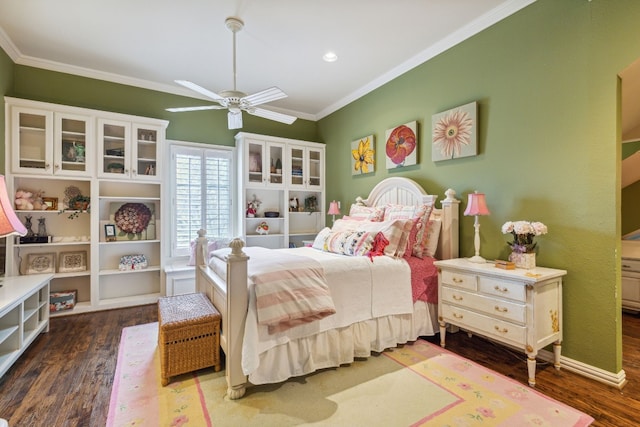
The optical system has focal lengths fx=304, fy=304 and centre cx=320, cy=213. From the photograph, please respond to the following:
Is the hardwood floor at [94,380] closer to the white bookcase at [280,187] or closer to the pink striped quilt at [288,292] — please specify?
the pink striped quilt at [288,292]

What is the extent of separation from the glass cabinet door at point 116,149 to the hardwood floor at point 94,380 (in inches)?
72.4

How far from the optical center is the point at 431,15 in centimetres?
279

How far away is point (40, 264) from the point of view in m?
3.56

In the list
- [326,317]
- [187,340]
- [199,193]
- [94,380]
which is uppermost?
[199,193]

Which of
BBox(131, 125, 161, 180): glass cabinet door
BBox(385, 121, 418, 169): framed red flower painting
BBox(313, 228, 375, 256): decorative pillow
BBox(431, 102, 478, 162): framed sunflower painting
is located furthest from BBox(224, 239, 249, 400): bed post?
BBox(131, 125, 161, 180): glass cabinet door

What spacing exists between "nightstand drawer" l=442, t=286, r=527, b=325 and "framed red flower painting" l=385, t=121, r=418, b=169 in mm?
1635

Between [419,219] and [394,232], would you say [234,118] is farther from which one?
[419,219]

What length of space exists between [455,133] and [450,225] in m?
0.95

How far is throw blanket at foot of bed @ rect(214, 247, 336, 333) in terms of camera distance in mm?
1968

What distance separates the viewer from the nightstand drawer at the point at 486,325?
215 cm

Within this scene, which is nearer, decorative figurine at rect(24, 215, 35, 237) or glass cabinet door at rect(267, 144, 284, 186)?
→ decorative figurine at rect(24, 215, 35, 237)

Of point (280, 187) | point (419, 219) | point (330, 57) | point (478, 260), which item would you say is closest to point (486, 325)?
point (478, 260)

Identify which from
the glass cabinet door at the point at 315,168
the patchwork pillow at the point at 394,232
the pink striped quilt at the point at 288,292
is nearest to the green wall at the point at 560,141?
the patchwork pillow at the point at 394,232

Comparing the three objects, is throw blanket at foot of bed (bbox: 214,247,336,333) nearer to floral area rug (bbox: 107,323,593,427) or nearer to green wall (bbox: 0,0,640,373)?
floral area rug (bbox: 107,323,593,427)
